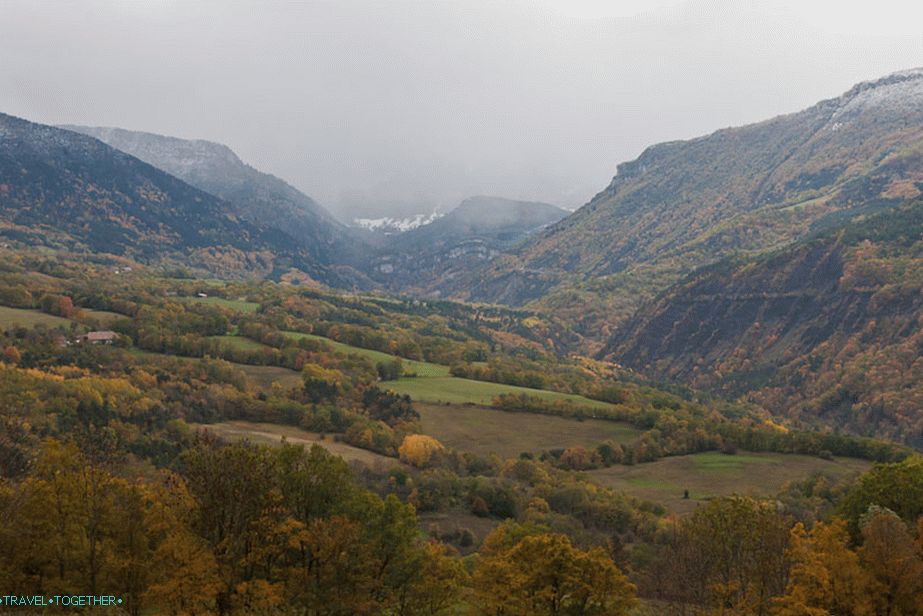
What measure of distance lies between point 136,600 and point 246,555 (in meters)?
9.45

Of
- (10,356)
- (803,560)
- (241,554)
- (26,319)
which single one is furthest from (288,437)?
(803,560)

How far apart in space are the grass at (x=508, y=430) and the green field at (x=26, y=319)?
98657mm

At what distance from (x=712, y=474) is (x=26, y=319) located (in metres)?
172

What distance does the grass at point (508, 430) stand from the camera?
6127 inches

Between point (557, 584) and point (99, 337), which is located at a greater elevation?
point (99, 337)

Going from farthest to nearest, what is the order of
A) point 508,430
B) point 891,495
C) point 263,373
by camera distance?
point 263,373 → point 508,430 → point 891,495

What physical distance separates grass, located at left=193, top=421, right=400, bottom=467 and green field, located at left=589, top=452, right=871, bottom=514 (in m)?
44.4

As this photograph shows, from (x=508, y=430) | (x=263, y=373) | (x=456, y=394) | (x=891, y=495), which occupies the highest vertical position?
(x=891, y=495)

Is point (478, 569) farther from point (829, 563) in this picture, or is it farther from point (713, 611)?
point (829, 563)

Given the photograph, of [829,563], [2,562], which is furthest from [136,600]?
[829,563]

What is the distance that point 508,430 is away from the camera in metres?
Answer: 166

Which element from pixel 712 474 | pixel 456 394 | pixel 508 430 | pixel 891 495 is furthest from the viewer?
pixel 456 394

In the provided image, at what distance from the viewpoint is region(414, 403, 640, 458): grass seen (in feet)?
511

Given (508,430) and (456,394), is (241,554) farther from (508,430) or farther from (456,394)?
(456,394)
